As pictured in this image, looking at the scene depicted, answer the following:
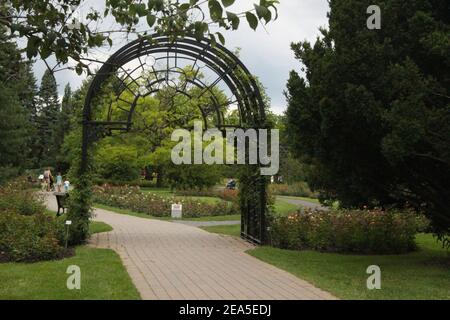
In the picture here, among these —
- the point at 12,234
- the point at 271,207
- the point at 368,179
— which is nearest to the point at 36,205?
the point at 12,234

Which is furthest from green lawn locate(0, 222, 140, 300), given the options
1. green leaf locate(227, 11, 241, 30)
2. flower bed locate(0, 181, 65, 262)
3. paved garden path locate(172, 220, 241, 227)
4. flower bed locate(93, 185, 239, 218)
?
flower bed locate(93, 185, 239, 218)

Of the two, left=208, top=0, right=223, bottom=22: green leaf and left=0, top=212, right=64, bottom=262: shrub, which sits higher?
left=208, top=0, right=223, bottom=22: green leaf

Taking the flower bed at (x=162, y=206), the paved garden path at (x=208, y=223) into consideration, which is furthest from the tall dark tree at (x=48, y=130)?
the paved garden path at (x=208, y=223)

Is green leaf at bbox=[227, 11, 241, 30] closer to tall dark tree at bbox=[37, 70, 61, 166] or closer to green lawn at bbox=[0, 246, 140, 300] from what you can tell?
green lawn at bbox=[0, 246, 140, 300]

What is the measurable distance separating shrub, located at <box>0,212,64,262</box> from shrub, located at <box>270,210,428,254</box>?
4.92m

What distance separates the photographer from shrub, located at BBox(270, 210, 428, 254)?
464 inches

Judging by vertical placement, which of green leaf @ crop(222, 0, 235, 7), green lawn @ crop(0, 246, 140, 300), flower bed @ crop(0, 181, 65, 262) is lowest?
green lawn @ crop(0, 246, 140, 300)

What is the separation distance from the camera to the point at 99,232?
14094mm

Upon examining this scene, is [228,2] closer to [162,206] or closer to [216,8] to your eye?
[216,8]

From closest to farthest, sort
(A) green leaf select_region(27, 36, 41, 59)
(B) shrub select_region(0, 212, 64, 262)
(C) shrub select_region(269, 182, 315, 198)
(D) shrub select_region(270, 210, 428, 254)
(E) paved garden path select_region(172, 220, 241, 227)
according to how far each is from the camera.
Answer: (A) green leaf select_region(27, 36, 41, 59)
(B) shrub select_region(0, 212, 64, 262)
(D) shrub select_region(270, 210, 428, 254)
(E) paved garden path select_region(172, 220, 241, 227)
(C) shrub select_region(269, 182, 315, 198)

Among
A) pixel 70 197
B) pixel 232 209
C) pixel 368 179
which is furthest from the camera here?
pixel 232 209

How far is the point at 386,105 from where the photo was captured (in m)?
8.20
